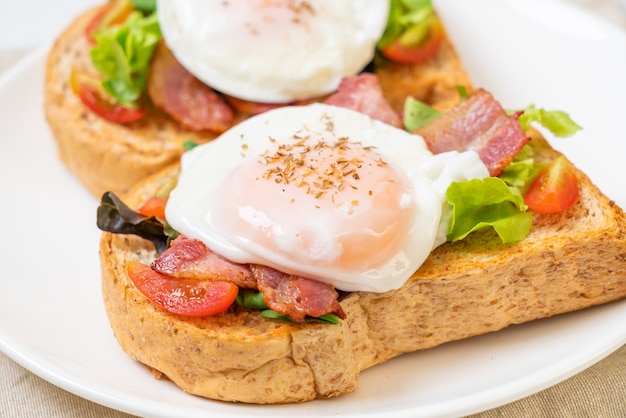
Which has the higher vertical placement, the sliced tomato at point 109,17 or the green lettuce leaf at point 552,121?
the green lettuce leaf at point 552,121

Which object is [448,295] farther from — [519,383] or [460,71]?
[460,71]

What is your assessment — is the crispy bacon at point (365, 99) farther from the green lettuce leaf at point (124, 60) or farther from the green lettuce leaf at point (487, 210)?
the green lettuce leaf at point (124, 60)

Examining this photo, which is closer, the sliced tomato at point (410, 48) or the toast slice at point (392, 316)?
the toast slice at point (392, 316)

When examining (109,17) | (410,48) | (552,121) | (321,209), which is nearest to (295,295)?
(321,209)

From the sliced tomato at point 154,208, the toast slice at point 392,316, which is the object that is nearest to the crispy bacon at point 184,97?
the sliced tomato at point 154,208

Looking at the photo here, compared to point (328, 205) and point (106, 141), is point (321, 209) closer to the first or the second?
point (328, 205)

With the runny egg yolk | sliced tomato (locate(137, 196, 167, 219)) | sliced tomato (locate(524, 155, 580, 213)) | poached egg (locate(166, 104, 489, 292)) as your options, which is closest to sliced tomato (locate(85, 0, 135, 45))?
sliced tomato (locate(137, 196, 167, 219))
